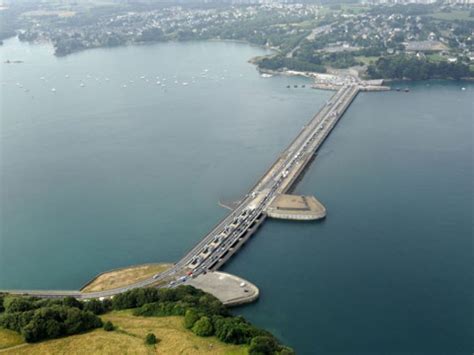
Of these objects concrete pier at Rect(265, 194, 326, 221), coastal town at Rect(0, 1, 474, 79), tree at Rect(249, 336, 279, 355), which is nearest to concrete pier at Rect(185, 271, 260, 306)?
tree at Rect(249, 336, 279, 355)

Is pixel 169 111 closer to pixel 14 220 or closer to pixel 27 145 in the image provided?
pixel 27 145

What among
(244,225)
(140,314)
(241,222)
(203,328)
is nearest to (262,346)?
(203,328)

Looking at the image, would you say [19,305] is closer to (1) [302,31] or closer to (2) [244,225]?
(2) [244,225]

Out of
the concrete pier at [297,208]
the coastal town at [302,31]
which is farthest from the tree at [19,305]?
the coastal town at [302,31]

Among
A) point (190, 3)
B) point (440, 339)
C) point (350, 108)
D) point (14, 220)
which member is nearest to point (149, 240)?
point (14, 220)

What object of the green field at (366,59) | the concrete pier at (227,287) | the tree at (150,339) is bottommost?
the concrete pier at (227,287)

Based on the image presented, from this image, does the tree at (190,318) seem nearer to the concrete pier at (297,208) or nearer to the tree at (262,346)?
the tree at (262,346)
